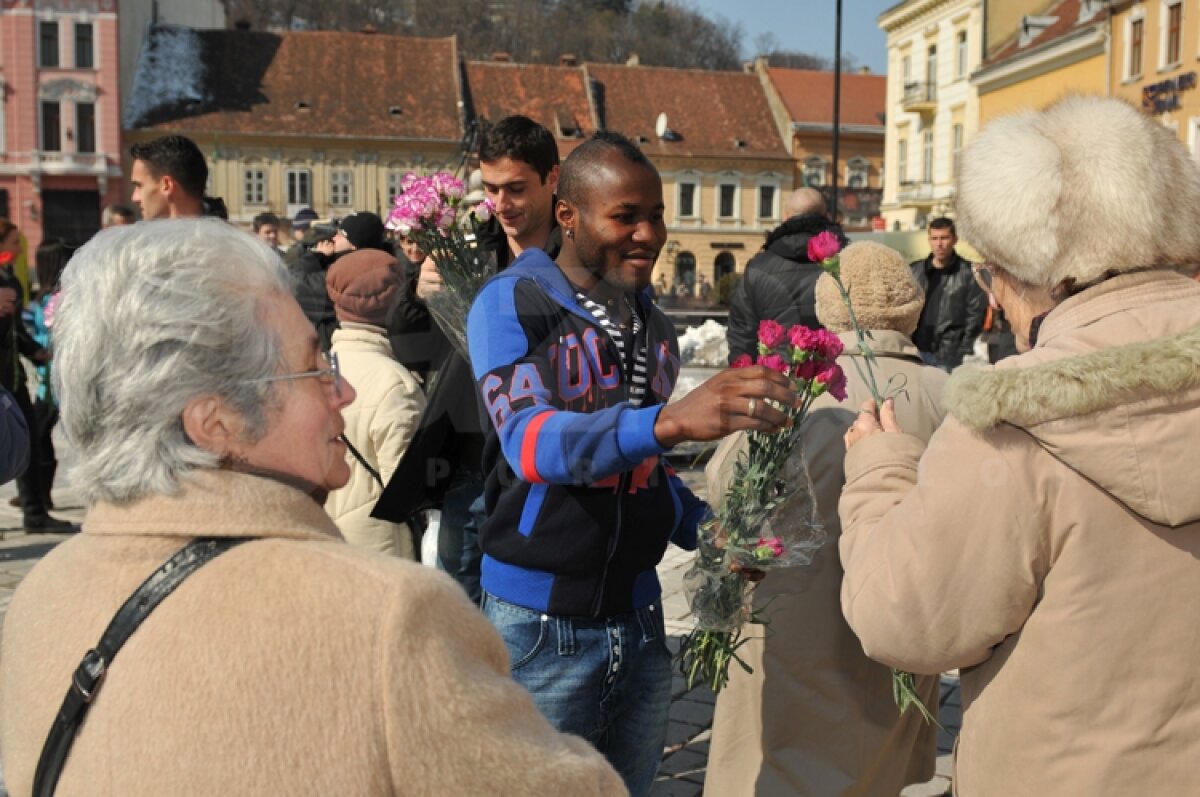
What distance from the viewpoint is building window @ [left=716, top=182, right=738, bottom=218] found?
57.2 meters

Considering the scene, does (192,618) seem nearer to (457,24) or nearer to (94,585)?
(94,585)

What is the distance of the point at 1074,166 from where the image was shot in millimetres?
2162

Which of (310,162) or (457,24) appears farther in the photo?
(457,24)

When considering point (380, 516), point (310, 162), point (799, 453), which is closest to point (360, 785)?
point (799, 453)

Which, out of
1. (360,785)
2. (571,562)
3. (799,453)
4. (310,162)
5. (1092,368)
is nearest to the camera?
(360,785)

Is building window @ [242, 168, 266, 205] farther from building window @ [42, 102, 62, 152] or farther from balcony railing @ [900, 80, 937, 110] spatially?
balcony railing @ [900, 80, 937, 110]

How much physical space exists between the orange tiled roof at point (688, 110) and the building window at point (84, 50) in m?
20.6

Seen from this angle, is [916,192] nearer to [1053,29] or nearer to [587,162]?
[1053,29]

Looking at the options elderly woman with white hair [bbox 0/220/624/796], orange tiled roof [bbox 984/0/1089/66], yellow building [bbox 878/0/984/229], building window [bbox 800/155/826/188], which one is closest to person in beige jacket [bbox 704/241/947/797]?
elderly woman with white hair [bbox 0/220/624/796]

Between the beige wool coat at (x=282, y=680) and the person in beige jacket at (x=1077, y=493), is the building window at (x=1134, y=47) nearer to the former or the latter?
the person in beige jacket at (x=1077, y=493)

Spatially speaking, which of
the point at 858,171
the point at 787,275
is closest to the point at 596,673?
the point at 787,275

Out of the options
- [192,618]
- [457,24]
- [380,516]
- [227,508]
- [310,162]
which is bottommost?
[380,516]

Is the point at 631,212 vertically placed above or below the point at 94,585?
above

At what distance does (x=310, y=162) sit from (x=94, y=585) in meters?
52.7
